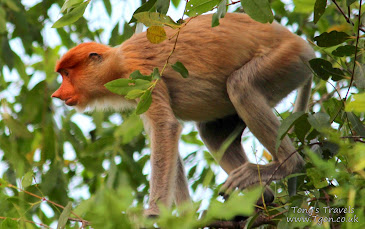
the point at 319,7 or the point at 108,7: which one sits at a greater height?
the point at 319,7

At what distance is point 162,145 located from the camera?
420 centimetres

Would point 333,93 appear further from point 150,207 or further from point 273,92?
point 150,207

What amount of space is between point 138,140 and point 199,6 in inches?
115

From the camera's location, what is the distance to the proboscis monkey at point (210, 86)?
4.08 m

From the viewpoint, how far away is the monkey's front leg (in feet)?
13.2

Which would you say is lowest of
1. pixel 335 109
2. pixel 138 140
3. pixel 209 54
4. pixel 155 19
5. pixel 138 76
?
pixel 138 140

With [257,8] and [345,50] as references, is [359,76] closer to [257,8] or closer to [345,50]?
[345,50]

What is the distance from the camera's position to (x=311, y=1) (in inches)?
124

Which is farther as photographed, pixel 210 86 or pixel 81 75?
pixel 81 75

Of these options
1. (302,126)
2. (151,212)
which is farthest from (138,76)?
(151,212)

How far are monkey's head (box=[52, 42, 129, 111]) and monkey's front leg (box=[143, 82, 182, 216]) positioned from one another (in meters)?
0.60

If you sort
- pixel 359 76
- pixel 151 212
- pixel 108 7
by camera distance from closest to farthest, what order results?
pixel 359 76 < pixel 151 212 < pixel 108 7

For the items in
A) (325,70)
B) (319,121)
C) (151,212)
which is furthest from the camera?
(151,212)

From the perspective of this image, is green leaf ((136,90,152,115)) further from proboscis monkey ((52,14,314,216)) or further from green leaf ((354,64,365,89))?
proboscis monkey ((52,14,314,216))
